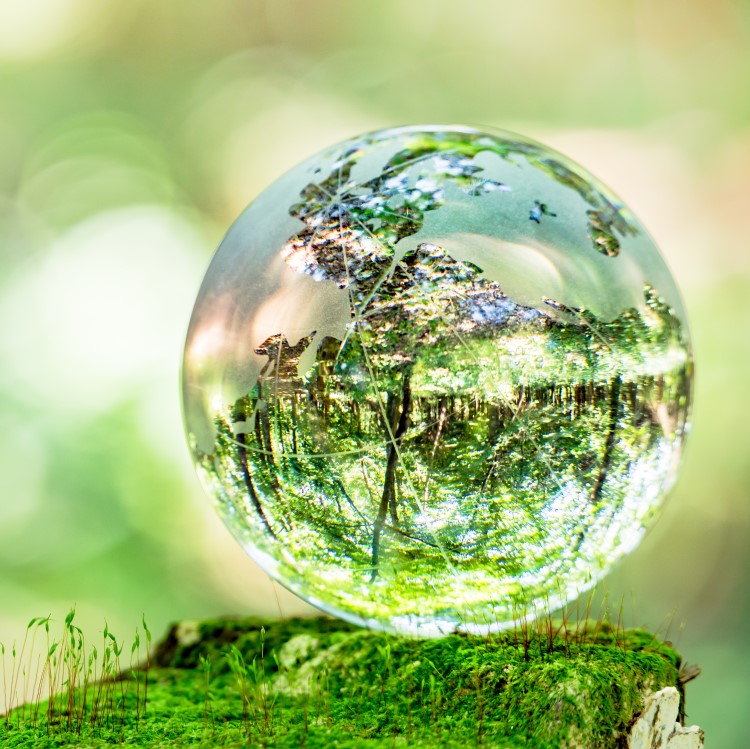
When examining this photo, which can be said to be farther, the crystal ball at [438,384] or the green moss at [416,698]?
the crystal ball at [438,384]

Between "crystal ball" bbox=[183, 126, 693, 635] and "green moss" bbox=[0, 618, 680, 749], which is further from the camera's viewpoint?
"crystal ball" bbox=[183, 126, 693, 635]

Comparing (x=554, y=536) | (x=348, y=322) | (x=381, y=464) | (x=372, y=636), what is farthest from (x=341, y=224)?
(x=372, y=636)

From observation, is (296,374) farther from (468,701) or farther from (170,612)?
(170,612)

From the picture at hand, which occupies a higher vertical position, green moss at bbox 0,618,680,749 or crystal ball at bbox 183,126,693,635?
crystal ball at bbox 183,126,693,635

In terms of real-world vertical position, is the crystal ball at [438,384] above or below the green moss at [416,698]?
above

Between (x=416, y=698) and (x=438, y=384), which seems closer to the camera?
(x=438, y=384)
